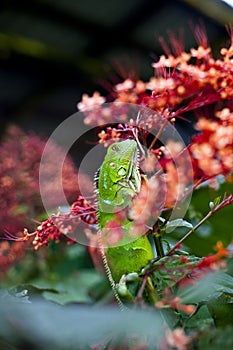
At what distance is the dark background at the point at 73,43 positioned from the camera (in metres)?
2.39

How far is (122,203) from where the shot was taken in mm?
516

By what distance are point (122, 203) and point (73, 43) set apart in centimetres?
237

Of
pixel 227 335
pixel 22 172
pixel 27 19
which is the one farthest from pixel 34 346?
pixel 27 19

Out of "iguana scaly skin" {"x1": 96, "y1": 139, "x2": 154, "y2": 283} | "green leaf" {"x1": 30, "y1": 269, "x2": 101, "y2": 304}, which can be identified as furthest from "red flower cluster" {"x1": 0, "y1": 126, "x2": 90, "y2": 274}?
"iguana scaly skin" {"x1": 96, "y1": 139, "x2": 154, "y2": 283}

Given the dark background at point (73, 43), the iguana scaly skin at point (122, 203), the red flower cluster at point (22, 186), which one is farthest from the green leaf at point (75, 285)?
the dark background at point (73, 43)

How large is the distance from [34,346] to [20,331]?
0.04 ft

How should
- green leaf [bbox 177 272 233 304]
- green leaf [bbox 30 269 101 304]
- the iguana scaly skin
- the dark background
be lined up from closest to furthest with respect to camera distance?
1. green leaf [bbox 177 272 233 304]
2. the iguana scaly skin
3. green leaf [bbox 30 269 101 304]
4. the dark background

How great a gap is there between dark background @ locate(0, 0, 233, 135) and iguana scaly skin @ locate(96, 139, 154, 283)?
164cm

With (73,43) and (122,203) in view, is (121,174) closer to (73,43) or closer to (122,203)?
(122,203)

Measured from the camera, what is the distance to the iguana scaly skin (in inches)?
20.2

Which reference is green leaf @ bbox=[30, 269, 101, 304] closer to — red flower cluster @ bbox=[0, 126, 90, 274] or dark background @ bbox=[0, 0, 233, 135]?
red flower cluster @ bbox=[0, 126, 90, 274]

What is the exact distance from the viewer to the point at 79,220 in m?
0.63

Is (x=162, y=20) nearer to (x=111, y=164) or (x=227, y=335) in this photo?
(x=111, y=164)

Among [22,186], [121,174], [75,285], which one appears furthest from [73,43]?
[121,174]
